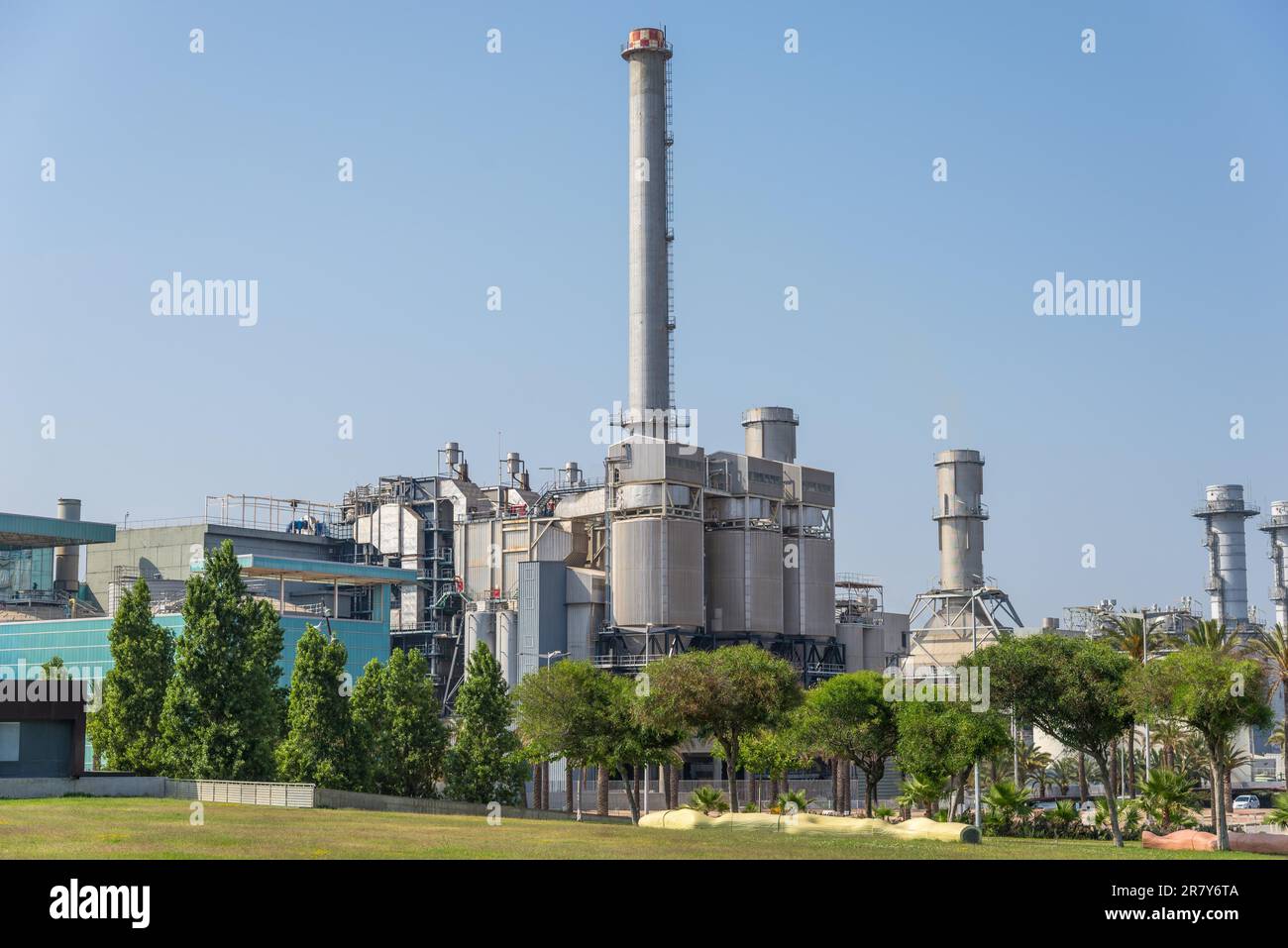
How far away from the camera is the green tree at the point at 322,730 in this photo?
71.4 metres

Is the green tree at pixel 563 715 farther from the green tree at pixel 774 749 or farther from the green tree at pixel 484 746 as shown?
the green tree at pixel 774 749

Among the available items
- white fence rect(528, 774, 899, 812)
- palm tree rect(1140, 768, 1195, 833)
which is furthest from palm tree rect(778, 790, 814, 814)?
palm tree rect(1140, 768, 1195, 833)

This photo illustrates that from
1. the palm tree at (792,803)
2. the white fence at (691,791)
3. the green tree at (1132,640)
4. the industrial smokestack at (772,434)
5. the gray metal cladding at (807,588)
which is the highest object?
the industrial smokestack at (772,434)

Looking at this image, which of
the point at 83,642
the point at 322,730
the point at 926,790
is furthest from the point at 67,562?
the point at 926,790

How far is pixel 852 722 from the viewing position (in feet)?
259

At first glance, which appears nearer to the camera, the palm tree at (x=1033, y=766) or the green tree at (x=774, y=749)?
the green tree at (x=774, y=749)

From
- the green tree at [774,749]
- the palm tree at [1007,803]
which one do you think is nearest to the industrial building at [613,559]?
the green tree at [774,749]

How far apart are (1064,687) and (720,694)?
1883cm

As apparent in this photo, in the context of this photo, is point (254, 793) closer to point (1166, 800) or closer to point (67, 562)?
point (1166, 800)

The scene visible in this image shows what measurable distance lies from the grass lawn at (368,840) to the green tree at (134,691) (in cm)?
1065

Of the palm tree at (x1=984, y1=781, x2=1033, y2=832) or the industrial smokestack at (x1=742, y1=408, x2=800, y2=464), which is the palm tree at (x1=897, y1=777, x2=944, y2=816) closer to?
the palm tree at (x1=984, y1=781, x2=1033, y2=832)

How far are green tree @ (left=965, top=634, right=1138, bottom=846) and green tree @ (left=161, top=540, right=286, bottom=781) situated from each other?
31.5 m
